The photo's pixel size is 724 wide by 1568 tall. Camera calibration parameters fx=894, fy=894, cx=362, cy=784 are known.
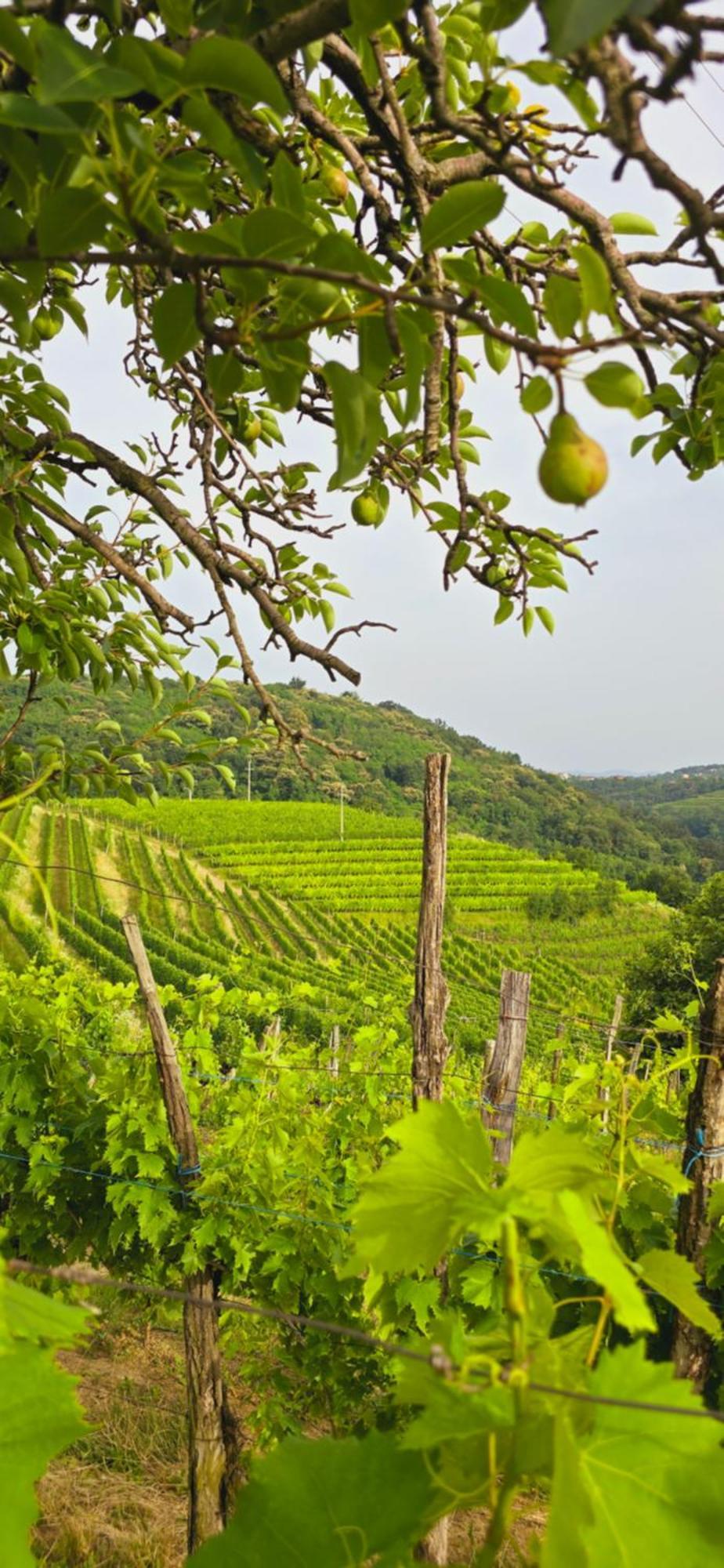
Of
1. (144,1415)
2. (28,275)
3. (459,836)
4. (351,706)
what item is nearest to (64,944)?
(144,1415)

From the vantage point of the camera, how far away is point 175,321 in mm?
740

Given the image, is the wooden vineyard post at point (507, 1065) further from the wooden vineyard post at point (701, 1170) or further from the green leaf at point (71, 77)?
the green leaf at point (71, 77)

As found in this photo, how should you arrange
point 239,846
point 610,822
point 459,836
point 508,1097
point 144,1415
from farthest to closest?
point 610,822, point 459,836, point 239,846, point 144,1415, point 508,1097

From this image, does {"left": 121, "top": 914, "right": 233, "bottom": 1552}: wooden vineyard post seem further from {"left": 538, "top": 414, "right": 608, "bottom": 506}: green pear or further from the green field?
the green field

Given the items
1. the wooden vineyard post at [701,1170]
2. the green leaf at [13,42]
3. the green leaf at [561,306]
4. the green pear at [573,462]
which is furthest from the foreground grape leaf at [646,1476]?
the wooden vineyard post at [701,1170]

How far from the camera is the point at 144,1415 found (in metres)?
4.18

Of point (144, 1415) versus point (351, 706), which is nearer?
point (144, 1415)

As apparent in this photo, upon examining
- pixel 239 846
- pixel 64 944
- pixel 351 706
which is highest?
pixel 351 706

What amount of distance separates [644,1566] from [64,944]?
30.2 metres

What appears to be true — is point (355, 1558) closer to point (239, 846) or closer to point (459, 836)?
point (239, 846)

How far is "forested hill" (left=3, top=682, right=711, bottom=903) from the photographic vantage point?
196 ft

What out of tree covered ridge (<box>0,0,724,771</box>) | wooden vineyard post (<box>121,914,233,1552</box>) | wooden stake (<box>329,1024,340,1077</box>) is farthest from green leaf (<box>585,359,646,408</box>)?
wooden stake (<box>329,1024,340,1077</box>)

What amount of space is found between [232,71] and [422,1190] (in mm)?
782

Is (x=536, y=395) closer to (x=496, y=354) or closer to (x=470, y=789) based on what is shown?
(x=496, y=354)
